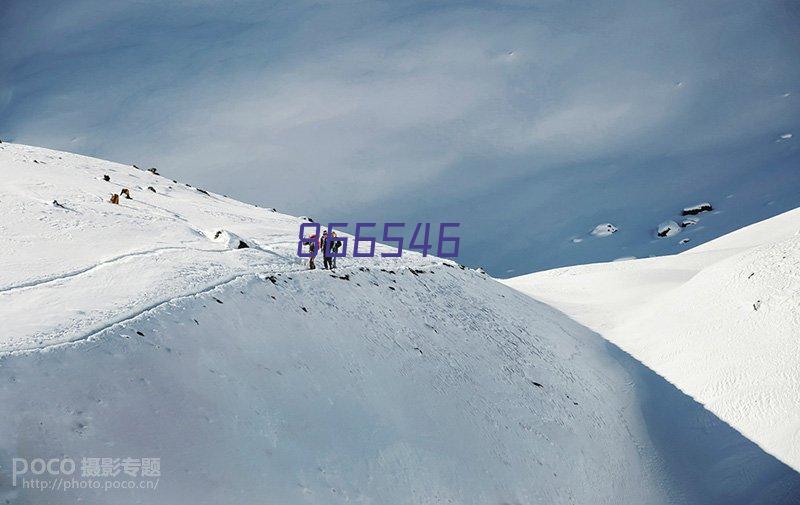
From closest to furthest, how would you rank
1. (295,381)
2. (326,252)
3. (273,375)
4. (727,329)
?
(273,375) < (295,381) < (326,252) < (727,329)

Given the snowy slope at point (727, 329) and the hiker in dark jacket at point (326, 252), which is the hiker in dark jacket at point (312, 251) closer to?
the hiker in dark jacket at point (326, 252)

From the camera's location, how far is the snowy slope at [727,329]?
28.6 m

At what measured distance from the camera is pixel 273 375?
18.2m

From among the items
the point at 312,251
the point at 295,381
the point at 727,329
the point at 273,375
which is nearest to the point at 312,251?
the point at 312,251

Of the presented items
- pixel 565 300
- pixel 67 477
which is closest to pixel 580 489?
pixel 67 477

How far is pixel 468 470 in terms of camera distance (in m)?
20.4

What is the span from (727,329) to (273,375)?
23.7m

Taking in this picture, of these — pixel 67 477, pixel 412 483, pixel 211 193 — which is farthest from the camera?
pixel 211 193

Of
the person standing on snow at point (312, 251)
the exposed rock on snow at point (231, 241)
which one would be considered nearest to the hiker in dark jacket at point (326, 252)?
the person standing on snow at point (312, 251)

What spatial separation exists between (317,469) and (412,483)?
2.99m

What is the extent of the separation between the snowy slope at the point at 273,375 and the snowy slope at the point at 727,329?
3488mm

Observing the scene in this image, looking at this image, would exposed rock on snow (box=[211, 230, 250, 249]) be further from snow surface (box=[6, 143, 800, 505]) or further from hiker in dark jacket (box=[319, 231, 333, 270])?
hiker in dark jacket (box=[319, 231, 333, 270])

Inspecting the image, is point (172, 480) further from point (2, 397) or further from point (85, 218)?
point (85, 218)

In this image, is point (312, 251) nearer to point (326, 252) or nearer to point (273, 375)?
point (326, 252)
